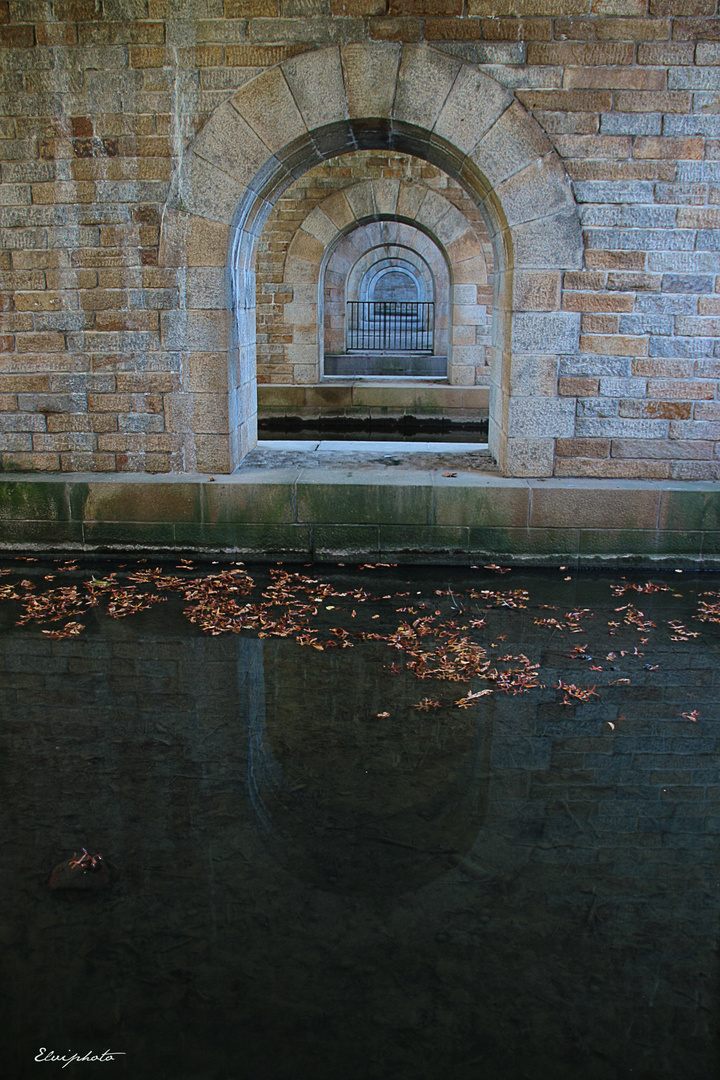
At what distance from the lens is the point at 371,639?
4820 millimetres

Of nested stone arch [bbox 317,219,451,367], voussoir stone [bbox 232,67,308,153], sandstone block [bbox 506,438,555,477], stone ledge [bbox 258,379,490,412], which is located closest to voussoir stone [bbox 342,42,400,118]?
voussoir stone [bbox 232,67,308,153]

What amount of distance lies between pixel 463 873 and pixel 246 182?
473 cm

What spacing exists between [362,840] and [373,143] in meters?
5.30

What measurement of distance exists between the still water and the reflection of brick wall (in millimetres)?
7493

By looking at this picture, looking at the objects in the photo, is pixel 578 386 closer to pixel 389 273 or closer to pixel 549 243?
pixel 549 243

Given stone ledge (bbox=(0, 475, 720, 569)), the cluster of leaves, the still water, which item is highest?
stone ledge (bbox=(0, 475, 720, 569))

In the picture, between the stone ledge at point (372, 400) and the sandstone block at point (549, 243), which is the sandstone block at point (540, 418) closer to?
the sandstone block at point (549, 243)

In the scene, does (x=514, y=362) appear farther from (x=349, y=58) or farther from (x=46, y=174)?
(x=46, y=174)

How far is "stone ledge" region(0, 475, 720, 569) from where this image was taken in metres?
6.05

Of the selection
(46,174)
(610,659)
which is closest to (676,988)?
(610,659)

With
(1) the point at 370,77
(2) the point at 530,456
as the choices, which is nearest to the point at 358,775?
(2) the point at 530,456
